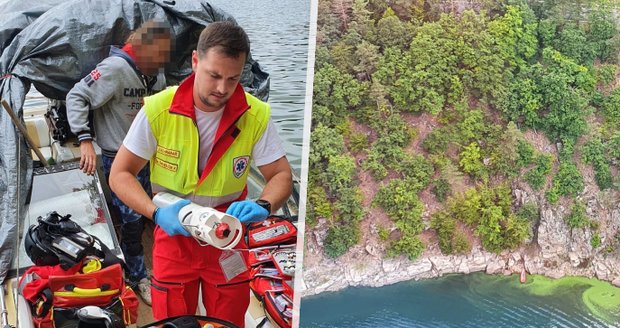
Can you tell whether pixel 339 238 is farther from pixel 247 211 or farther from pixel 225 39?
pixel 225 39

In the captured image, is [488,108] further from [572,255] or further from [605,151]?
[572,255]

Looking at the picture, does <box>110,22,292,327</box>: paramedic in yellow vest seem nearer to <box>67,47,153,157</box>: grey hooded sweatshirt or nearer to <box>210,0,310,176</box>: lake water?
<box>210,0,310,176</box>: lake water

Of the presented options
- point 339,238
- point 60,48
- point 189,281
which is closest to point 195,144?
point 189,281

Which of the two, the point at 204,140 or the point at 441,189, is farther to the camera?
the point at 204,140

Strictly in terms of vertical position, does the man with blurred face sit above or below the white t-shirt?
below

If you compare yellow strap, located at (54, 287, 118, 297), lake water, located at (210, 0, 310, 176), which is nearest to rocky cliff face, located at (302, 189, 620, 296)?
lake water, located at (210, 0, 310, 176)

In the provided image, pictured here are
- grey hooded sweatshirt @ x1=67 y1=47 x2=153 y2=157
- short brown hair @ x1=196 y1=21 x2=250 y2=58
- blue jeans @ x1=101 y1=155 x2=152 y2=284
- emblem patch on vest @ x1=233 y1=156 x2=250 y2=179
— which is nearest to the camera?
short brown hair @ x1=196 y1=21 x2=250 y2=58
